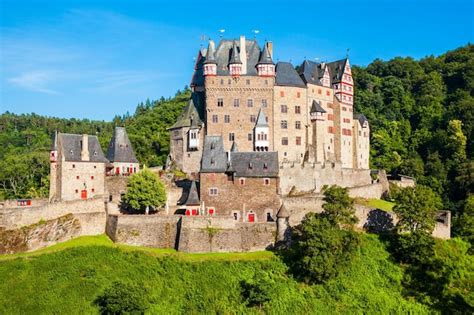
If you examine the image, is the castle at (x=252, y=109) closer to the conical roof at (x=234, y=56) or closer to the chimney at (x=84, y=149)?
the conical roof at (x=234, y=56)

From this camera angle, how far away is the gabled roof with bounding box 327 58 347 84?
A: 67.6m

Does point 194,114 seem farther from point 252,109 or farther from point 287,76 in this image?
point 287,76

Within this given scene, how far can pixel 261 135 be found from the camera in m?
58.6

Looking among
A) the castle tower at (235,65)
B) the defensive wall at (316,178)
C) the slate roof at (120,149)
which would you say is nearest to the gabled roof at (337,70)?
the castle tower at (235,65)

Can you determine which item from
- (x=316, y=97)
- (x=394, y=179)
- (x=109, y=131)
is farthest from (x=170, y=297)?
(x=109, y=131)

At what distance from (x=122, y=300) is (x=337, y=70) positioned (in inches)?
1590

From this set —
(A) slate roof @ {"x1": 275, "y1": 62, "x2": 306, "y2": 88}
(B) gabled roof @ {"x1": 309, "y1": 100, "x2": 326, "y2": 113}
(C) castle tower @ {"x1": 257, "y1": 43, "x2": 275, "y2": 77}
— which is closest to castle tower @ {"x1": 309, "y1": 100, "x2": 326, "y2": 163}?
(B) gabled roof @ {"x1": 309, "y1": 100, "x2": 326, "y2": 113}

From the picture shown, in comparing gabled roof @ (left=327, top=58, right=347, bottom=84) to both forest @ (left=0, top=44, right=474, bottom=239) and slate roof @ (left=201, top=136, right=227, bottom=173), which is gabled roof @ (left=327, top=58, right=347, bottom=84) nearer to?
forest @ (left=0, top=44, right=474, bottom=239)

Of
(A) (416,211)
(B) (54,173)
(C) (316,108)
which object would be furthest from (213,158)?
(C) (316,108)

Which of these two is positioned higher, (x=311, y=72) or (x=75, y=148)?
(x=311, y=72)

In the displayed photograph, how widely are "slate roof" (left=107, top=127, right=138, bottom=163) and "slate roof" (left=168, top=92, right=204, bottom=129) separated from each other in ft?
19.8

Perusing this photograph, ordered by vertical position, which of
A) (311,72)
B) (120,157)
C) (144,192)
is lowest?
(144,192)

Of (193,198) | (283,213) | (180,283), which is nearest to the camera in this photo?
(180,283)

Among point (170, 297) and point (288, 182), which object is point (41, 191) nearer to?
point (288, 182)
